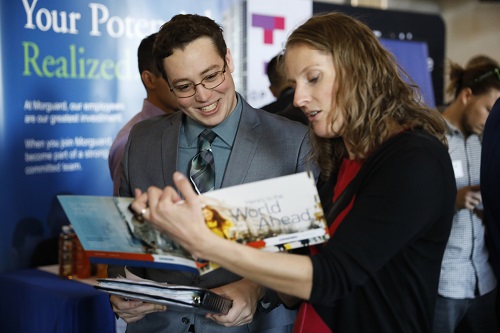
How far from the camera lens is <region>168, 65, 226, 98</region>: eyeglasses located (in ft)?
5.34

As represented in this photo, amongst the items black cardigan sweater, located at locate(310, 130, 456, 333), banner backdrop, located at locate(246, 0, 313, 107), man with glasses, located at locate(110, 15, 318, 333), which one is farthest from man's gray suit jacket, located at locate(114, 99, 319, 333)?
banner backdrop, located at locate(246, 0, 313, 107)

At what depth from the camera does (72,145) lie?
3.17 m

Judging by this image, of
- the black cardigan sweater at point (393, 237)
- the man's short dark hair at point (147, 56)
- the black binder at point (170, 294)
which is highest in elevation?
the man's short dark hair at point (147, 56)

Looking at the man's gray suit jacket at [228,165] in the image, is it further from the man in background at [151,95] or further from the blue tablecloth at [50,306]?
the man in background at [151,95]

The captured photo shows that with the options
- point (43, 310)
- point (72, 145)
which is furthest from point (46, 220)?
point (43, 310)

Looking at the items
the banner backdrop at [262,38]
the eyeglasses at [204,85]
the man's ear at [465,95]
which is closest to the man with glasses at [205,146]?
the eyeglasses at [204,85]

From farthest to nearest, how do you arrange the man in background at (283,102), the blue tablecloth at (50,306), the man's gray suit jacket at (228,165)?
the man in background at (283,102)
the blue tablecloth at (50,306)
the man's gray suit jacket at (228,165)

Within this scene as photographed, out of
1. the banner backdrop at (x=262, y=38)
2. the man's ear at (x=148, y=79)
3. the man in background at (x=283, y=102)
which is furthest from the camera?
the banner backdrop at (x=262, y=38)

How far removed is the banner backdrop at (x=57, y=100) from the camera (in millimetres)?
2971

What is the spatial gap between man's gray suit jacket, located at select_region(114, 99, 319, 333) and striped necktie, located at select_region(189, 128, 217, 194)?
0.04 metres

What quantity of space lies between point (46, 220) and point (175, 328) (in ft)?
5.70

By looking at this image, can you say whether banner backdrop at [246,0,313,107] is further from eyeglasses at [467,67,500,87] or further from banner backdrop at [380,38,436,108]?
eyeglasses at [467,67,500,87]

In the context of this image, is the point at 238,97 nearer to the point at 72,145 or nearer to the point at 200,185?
the point at 200,185

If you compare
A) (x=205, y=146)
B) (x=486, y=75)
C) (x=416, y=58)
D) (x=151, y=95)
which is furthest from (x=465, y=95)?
(x=416, y=58)
